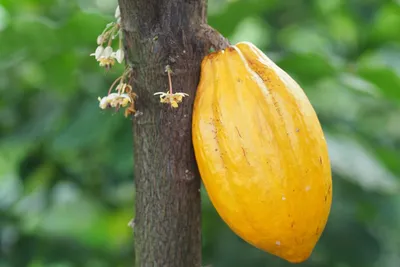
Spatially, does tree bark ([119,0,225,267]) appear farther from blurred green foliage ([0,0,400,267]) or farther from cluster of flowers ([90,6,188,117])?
blurred green foliage ([0,0,400,267])

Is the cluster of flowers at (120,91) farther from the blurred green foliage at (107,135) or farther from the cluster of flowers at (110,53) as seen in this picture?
the blurred green foliage at (107,135)

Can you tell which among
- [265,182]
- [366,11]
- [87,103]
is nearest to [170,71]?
[265,182]

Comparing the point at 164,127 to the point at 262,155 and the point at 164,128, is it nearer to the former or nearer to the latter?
the point at 164,128

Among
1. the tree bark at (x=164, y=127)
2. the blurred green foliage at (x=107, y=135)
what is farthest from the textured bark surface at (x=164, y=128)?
the blurred green foliage at (x=107, y=135)

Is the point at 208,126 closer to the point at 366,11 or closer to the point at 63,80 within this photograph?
the point at 63,80

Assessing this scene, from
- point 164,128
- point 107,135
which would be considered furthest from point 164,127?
point 107,135

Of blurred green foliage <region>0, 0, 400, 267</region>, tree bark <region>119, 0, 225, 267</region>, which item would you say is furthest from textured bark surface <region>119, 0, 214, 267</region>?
blurred green foliage <region>0, 0, 400, 267</region>
